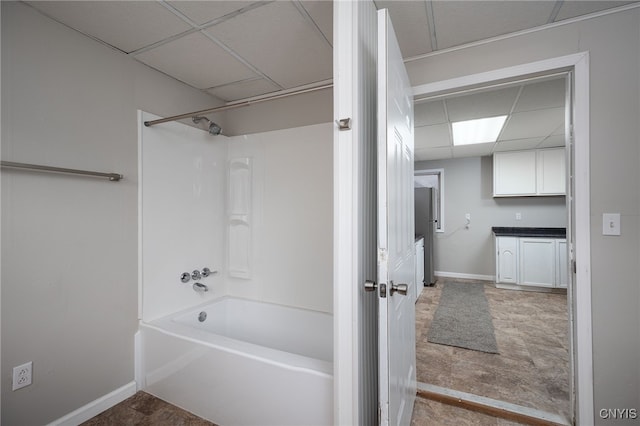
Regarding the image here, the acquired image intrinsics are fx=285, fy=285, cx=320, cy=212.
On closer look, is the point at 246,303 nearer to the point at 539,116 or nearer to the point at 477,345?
the point at 477,345

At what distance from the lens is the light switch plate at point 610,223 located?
148cm

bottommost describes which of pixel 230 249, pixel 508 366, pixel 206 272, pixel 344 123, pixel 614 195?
pixel 508 366

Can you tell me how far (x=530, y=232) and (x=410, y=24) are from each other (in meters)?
4.08

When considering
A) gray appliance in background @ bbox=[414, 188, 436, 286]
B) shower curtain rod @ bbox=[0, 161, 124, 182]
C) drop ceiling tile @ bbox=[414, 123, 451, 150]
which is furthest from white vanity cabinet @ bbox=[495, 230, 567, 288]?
shower curtain rod @ bbox=[0, 161, 124, 182]

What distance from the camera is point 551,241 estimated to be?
4117 mm

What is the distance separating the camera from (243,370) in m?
1.52

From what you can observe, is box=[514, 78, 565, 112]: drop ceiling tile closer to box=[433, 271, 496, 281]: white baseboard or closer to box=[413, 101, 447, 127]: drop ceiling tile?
box=[413, 101, 447, 127]: drop ceiling tile

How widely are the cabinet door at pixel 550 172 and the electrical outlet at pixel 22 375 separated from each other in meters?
5.93

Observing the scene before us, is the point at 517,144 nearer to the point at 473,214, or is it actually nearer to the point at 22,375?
the point at 473,214

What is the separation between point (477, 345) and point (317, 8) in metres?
2.92

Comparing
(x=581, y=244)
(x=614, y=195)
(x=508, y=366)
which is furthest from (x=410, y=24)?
(x=508, y=366)

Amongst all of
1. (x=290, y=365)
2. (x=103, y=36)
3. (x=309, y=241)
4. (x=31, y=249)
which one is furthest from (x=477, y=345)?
(x=103, y=36)

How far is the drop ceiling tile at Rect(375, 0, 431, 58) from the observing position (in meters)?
1.46

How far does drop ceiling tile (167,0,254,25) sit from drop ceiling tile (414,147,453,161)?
3.69 m
